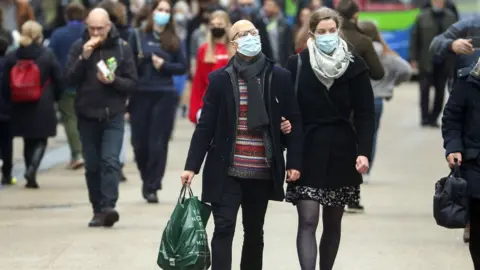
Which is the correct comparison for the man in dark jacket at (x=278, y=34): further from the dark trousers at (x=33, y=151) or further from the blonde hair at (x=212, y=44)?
the blonde hair at (x=212, y=44)

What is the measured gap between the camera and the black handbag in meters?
7.96

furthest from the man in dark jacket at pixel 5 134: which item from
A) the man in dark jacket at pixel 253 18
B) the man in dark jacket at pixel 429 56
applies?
the man in dark jacket at pixel 429 56

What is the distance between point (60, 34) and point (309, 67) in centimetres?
862

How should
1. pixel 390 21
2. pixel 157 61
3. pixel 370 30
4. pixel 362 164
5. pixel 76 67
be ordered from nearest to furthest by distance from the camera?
pixel 362 164 → pixel 76 67 → pixel 370 30 → pixel 157 61 → pixel 390 21

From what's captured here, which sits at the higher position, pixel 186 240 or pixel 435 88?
pixel 186 240

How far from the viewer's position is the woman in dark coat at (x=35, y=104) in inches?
586

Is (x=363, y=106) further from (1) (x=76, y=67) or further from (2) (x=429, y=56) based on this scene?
(2) (x=429, y=56)

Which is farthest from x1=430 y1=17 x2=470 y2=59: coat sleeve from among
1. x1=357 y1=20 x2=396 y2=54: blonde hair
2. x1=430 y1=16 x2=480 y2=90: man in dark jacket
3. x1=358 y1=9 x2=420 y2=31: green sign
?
x1=358 y1=9 x2=420 y2=31: green sign

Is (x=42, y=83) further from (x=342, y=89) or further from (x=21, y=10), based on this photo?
(x=342, y=89)

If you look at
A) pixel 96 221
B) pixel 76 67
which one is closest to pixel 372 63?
pixel 76 67

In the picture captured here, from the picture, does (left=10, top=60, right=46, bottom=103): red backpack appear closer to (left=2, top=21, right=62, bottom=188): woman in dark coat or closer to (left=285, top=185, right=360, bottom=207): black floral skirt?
(left=2, top=21, right=62, bottom=188): woman in dark coat

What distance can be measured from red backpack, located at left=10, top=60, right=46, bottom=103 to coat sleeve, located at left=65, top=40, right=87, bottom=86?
10.2 ft

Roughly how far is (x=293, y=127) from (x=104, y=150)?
3.50 metres

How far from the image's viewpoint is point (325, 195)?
8.48 metres
